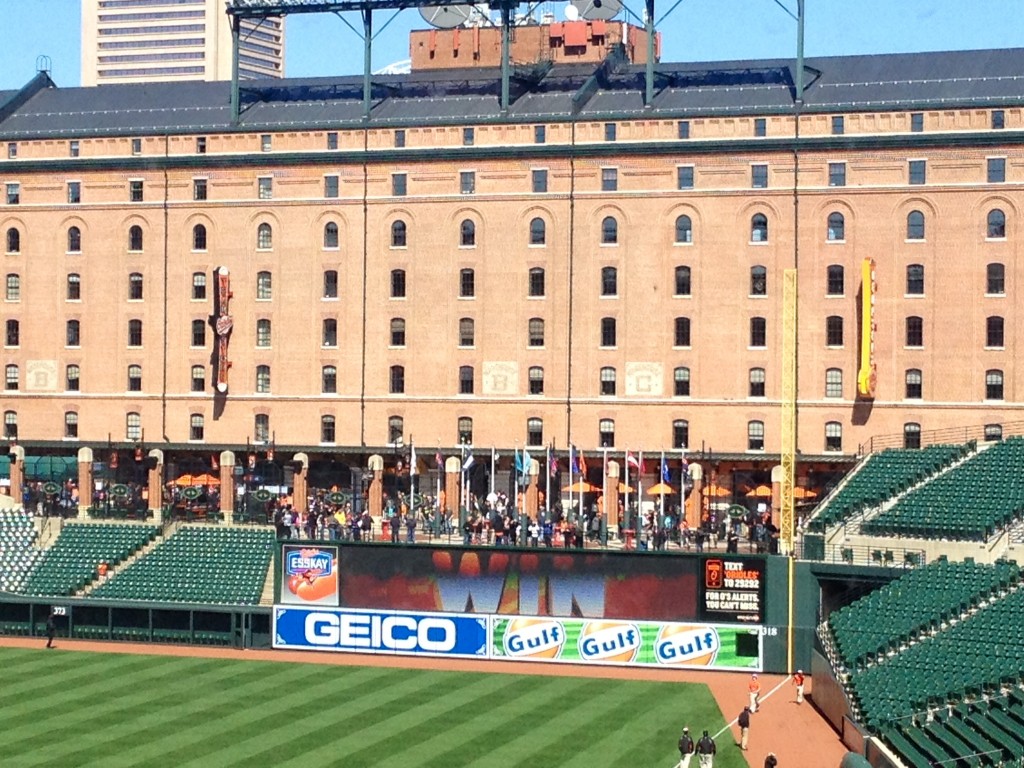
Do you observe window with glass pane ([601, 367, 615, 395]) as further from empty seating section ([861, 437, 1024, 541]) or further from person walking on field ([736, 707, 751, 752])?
person walking on field ([736, 707, 751, 752])

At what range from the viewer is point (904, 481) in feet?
249

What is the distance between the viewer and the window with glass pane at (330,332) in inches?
3696

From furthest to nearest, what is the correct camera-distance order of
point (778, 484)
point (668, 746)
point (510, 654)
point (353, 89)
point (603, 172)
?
point (353, 89)
point (603, 172)
point (778, 484)
point (510, 654)
point (668, 746)

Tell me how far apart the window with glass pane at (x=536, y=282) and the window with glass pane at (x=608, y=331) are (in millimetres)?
3435

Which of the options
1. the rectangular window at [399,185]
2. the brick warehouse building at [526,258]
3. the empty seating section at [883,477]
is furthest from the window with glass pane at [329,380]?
the empty seating section at [883,477]

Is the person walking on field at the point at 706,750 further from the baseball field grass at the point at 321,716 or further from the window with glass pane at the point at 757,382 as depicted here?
the window with glass pane at the point at 757,382

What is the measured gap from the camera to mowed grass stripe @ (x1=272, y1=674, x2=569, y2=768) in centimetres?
5322

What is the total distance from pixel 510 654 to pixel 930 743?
2583cm

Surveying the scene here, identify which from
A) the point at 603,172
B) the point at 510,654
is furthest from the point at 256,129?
the point at 510,654

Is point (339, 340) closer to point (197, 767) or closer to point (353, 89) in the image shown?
point (353, 89)

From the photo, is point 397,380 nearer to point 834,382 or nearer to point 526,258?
point 526,258

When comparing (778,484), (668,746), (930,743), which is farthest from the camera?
(778,484)

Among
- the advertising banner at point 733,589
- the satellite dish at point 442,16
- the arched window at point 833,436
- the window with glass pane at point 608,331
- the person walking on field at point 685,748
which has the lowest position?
the person walking on field at point 685,748

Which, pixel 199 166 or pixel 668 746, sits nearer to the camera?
pixel 668 746
